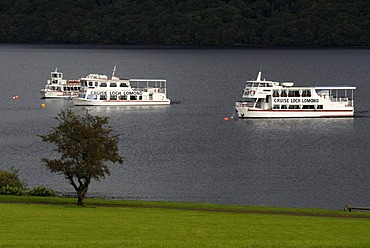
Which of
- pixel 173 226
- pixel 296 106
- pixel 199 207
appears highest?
pixel 296 106

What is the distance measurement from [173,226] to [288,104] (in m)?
91.0

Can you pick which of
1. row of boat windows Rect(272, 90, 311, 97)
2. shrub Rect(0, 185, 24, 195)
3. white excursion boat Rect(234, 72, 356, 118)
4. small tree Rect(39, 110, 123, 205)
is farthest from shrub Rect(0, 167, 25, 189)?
row of boat windows Rect(272, 90, 311, 97)

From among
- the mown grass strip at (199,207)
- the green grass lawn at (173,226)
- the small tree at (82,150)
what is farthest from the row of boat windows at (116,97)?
the green grass lawn at (173,226)

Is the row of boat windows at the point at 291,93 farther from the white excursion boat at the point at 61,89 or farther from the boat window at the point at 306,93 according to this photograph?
the white excursion boat at the point at 61,89

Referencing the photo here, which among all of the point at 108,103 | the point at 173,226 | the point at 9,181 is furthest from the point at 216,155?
→ the point at 108,103

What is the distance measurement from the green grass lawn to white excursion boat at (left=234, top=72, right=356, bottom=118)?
255 ft

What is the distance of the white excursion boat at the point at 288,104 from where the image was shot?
5369 inches

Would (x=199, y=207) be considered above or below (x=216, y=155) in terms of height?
below

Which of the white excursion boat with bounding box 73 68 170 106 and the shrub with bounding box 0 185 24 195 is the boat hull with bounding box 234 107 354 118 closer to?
the white excursion boat with bounding box 73 68 170 106

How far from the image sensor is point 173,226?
158ft

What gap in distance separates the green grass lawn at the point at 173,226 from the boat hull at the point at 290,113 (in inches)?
3038

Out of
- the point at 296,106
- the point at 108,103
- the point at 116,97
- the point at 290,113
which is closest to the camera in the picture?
the point at 290,113

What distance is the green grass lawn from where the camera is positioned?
42.5 metres

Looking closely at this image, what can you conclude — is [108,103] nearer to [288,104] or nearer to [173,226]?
[288,104]
